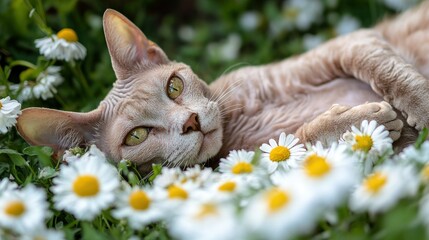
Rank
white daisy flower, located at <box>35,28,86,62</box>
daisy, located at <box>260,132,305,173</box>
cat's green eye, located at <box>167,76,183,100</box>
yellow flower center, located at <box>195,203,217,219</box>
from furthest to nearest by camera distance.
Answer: white daisy flower, located at <box>35,28,86,62</box> < cat's green eye, located at <box>167,76,183,100</box> < daisy, located at <box>260,132,305,173</box> < yellow flower center, located at <box>195,203,217,219</box>

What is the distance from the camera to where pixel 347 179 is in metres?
1.02

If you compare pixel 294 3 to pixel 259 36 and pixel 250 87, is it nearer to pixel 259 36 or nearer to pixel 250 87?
pixel 259 36

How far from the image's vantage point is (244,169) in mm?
1393

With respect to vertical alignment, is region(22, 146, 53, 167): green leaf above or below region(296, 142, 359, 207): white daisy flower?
above

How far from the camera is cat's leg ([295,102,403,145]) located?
5.41 feet

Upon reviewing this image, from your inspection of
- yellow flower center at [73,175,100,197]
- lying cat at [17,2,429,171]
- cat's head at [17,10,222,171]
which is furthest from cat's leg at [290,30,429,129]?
yellow flower center at [73,175,100,197]

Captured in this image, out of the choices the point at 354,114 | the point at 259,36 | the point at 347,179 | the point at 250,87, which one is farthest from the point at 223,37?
the point at 347,179

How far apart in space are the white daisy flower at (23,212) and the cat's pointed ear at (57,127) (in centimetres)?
48

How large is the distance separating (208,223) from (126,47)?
963 millimetres

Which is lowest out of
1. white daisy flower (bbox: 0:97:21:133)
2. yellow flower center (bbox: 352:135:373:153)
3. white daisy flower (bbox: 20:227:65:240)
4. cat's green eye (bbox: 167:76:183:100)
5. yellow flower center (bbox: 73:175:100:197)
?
white daisy flower (bbox: 20:227:65:240)

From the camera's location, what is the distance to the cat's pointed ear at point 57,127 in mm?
1685

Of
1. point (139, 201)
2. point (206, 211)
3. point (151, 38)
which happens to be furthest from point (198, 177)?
point (151, 38)

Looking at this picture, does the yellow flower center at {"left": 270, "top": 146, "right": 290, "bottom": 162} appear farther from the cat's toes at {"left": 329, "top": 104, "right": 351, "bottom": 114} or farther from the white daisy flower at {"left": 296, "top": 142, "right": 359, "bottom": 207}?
the white daisy flower at {"left": 296, "top": 142, "right": 359, "bottom": 207}

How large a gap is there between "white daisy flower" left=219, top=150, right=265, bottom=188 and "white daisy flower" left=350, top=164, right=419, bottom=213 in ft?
0.79
